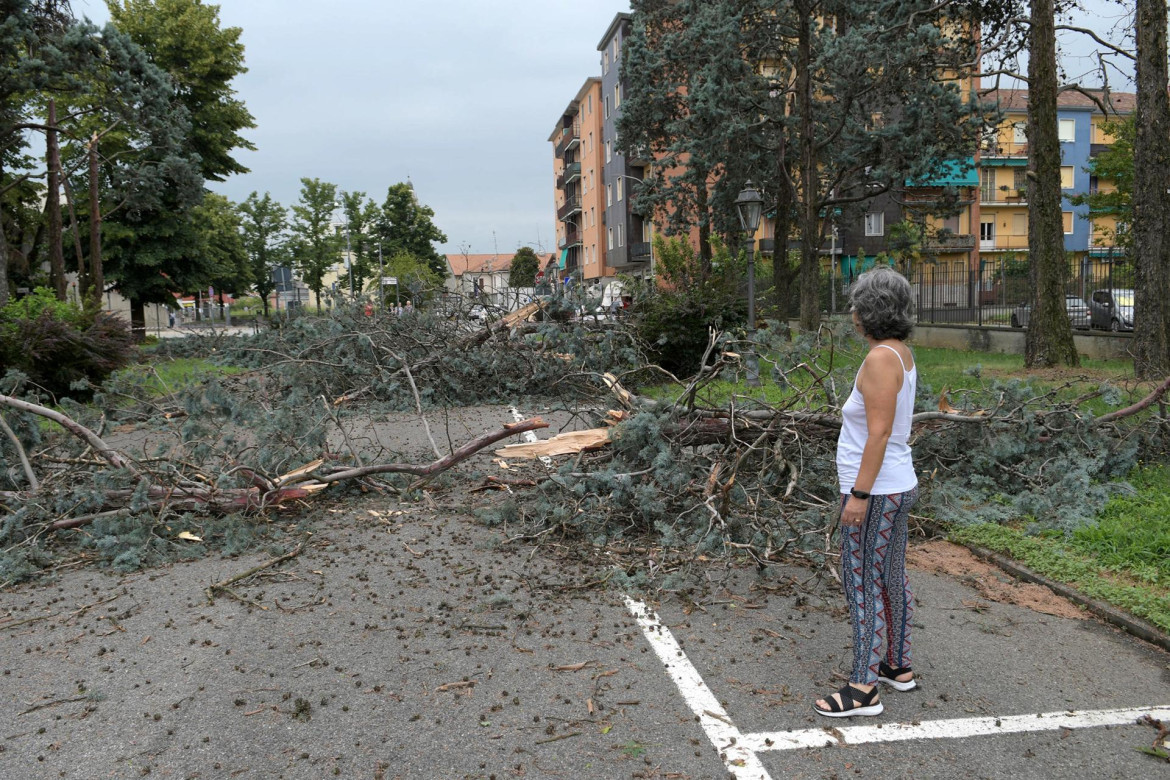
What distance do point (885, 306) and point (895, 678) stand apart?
1.62 meters

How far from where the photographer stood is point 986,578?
5.16 meters

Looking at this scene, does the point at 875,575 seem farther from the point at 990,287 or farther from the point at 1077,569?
the point at 990,287

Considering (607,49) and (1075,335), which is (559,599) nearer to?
(1075,335)

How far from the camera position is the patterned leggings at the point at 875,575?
3.49m

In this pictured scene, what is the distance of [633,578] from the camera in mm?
5102

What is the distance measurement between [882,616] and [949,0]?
51.9 feet

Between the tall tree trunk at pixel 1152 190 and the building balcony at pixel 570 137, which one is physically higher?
the building balcony at pixel 570 137

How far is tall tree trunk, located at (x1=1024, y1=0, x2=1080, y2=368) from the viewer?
13.8 metres

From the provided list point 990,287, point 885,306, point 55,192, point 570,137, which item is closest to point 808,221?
point 990,287

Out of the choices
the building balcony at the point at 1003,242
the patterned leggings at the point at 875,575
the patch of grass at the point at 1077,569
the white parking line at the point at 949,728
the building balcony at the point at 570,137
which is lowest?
the white parking line at the point at 949,728

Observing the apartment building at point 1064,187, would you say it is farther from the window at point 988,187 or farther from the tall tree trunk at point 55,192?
the tall tree trunk at point 55,192

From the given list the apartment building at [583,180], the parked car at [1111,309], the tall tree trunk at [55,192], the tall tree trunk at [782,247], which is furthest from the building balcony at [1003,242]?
the tall tree trunk at [55,192]

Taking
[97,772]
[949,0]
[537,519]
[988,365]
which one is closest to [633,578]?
[537,519]

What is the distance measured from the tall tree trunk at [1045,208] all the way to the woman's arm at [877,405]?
40.7 ft
